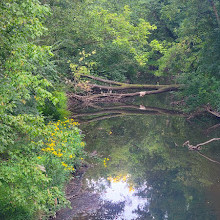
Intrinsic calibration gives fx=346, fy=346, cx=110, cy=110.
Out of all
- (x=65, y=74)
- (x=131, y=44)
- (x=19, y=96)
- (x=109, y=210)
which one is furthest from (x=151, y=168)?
(x=131, y=44)

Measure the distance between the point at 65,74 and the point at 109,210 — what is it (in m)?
12.5

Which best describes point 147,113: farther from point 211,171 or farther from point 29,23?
point 29,23

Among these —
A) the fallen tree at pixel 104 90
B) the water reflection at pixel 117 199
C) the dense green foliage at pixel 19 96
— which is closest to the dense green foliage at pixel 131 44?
the fallen tree at pixel 104 90

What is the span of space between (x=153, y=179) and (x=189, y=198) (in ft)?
5.07

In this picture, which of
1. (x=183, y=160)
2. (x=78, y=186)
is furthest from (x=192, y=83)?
(x=78, y=186)

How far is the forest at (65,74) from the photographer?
611 centimetres

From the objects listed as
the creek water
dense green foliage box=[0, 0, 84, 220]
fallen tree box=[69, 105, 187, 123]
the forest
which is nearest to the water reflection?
the creek water

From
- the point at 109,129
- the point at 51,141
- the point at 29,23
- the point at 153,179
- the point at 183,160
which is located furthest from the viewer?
the point at 109,129

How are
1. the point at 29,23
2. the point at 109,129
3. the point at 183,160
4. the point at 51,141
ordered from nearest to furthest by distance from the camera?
the point at 29,23 → the point at 51,141 → the point at 183,160 → the point at 109,129

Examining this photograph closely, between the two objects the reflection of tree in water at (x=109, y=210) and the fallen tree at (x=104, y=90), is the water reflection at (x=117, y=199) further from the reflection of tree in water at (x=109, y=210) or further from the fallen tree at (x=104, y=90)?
the fallen tree at (x=104, y=90)

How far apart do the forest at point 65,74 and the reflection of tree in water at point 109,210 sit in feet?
3.46

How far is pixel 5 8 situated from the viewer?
5820 millimetres

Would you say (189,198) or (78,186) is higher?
(78,186)

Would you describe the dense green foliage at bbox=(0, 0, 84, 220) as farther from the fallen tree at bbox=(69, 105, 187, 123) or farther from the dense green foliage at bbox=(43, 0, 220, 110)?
the fallen tree at bbox=(69, 105, 187, 123)
